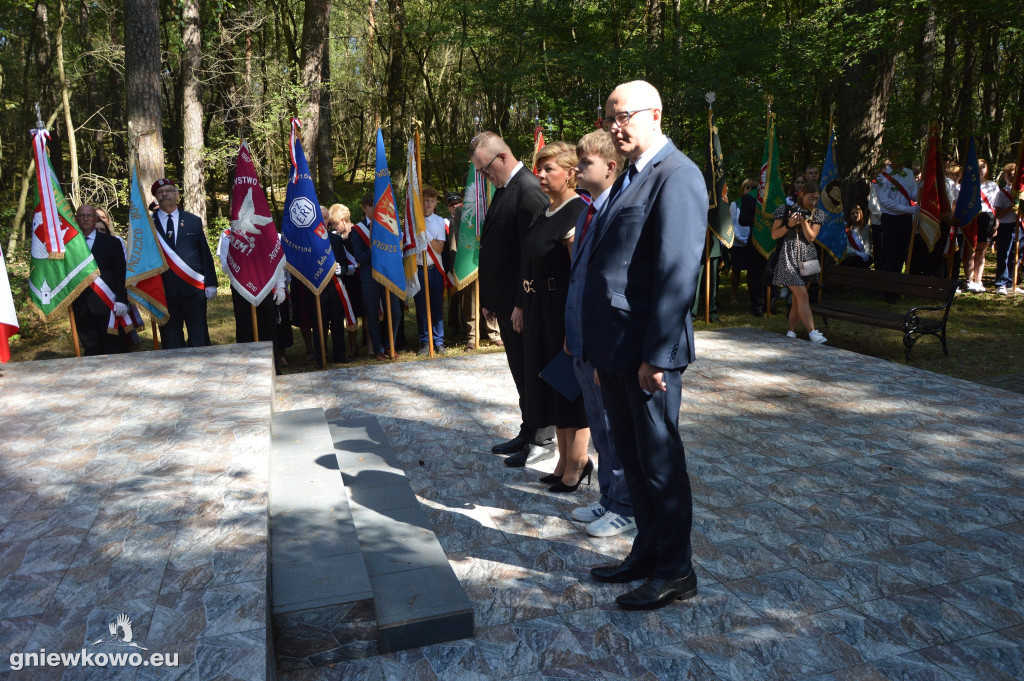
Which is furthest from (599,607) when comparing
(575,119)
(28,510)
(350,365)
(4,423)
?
(575,119)

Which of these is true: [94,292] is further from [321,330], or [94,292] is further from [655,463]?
[655,463]

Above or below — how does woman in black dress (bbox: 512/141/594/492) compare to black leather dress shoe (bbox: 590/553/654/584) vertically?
above

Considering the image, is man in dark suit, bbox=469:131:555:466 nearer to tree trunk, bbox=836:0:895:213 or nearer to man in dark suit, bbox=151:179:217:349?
man in dark suit, bbox=151:179:217:349

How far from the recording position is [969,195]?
11.9 meters

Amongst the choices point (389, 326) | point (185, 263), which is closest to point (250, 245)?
point (185, 263)

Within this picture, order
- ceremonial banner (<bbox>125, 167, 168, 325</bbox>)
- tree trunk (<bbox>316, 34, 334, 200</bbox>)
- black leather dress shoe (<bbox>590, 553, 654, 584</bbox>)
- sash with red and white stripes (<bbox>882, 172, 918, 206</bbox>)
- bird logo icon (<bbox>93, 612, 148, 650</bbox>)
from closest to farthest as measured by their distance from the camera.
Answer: bird logo icon (<bbox>93, 612, 148, 650</bbox>) < black leather dress shoe (<bbox>590, 553, 654, 584</bbox>) < ceremonial banner (<bbox>125, 167, 168, 325</bbox>) < sash with red and white stripes (<bbox>882, 172, 918, 206</bbox>) < tree trunk (<bbox>316, 34, 334, 200</bbox>)

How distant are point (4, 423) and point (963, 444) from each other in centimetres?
644

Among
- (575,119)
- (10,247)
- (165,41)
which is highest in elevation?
(165,41)

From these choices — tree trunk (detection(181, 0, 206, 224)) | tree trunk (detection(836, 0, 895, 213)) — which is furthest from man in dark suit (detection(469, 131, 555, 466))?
tree trunk (detection(181, 0, 206, 224))

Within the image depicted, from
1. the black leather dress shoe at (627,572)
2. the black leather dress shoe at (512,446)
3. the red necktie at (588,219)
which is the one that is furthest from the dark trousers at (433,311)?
the black leather dress shoe at (627,572)

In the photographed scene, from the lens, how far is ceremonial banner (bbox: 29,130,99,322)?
7.80 m

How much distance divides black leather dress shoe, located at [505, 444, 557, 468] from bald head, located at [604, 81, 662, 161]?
2.57m

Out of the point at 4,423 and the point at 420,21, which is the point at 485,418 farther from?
the point at 420,21

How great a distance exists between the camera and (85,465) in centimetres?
416
